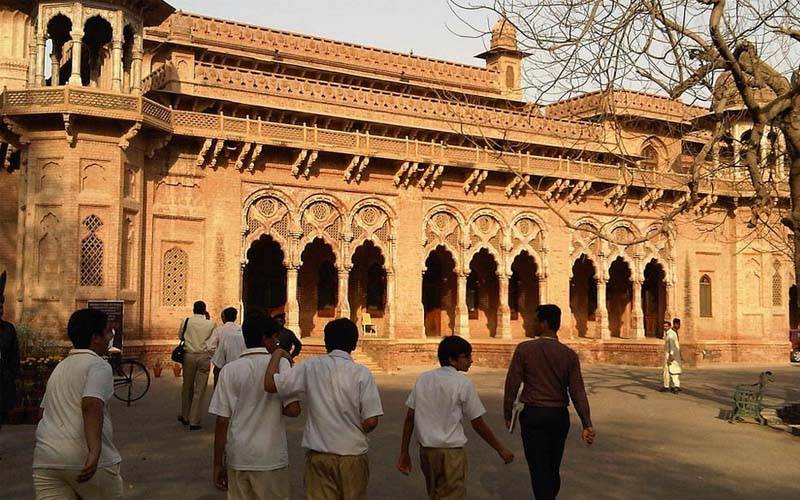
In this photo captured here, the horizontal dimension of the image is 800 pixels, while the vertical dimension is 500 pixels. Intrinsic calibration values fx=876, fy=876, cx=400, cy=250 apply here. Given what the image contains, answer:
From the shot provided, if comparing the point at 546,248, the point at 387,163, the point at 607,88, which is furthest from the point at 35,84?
the point at 546,248

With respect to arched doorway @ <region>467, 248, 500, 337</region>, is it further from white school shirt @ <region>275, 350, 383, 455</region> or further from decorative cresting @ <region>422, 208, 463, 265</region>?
white school shirt @ <region>275, 350, 383, 455</region>

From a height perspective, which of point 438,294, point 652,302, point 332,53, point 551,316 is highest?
point 332,53

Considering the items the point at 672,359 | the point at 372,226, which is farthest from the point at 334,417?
the point at 372,226

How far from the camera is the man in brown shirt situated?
6.66m

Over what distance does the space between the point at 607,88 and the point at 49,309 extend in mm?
13733

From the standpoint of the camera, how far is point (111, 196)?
20.1 meters

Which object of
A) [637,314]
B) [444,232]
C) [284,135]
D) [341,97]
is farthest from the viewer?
[637,314]

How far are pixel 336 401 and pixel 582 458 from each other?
5.85m

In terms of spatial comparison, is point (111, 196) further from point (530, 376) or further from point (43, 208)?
point (530, 376)

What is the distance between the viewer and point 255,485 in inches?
200

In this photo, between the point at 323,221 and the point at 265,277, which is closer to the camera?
the point at 323,221

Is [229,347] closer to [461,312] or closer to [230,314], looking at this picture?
[230,314]

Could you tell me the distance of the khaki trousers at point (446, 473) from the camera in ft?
18.8

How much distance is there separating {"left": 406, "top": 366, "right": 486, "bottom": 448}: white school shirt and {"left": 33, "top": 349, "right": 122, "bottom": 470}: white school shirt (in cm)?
202
